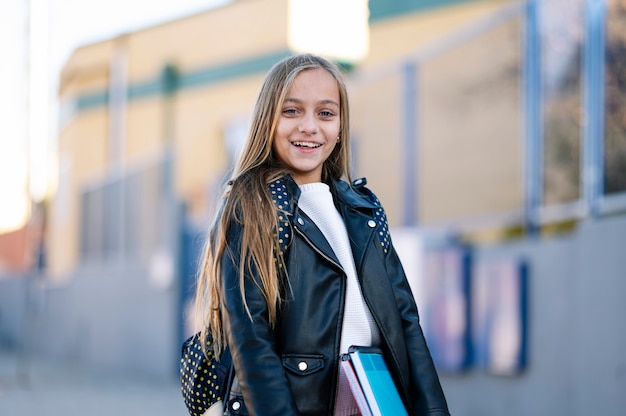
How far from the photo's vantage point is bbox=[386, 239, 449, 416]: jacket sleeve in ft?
9.03

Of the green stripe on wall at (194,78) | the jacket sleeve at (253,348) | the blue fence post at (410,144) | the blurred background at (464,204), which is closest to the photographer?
the jacket sleeve at (253,348)

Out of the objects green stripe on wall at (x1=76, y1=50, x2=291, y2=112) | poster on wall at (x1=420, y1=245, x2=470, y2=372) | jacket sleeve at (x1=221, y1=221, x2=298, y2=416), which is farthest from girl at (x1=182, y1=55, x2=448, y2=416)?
green stripe on wall at (x1=76, y1=50, x2=291, y2=112)

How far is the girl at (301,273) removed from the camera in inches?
103

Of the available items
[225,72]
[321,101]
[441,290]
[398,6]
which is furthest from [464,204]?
[225,72]

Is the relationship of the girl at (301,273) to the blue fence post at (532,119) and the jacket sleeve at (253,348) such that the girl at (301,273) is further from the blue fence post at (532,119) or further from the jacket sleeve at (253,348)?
the blue fence post at (532,119)

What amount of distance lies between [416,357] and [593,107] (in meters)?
3.56

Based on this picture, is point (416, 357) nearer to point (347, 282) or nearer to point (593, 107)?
point (347, 282)

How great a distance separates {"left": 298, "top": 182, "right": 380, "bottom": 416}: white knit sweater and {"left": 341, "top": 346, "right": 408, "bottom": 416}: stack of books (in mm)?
68

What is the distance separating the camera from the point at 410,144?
8484 mm

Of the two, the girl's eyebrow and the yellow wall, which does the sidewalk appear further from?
the girl's eyebrow

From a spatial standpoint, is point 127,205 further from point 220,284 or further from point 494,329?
point 220,284

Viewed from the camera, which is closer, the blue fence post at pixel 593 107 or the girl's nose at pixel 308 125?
the girl's nose at pixel 308 125

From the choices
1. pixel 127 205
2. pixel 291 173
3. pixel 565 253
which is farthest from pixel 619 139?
pixel 127 205

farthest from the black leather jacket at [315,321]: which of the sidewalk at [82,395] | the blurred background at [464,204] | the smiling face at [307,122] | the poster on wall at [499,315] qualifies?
the sidewalk at [82,395]
